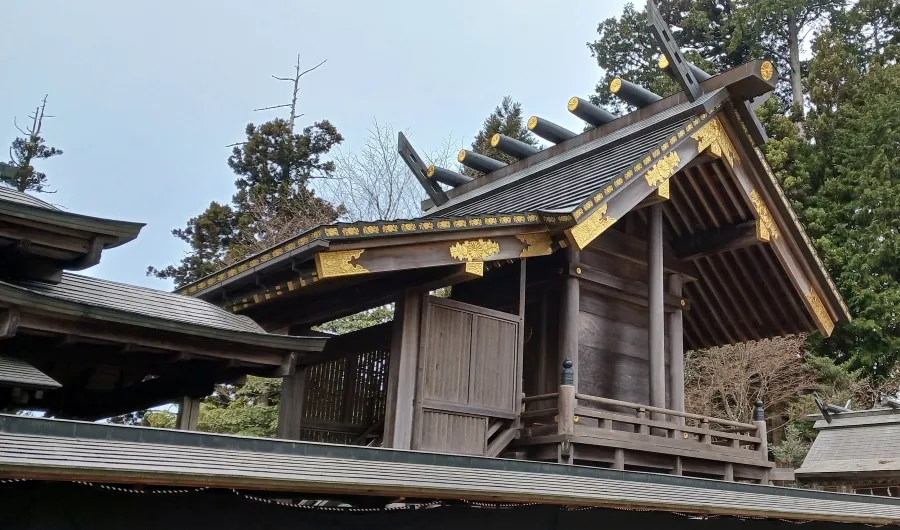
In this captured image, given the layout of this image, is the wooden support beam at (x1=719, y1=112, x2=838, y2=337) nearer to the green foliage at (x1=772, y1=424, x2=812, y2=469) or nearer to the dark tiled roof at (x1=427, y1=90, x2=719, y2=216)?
the dark tiled roof at (x1=427, y1=90, x2=719, y2=216)

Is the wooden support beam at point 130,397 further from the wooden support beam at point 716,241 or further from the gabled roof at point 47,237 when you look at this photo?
the wooden support beam at point 716,241

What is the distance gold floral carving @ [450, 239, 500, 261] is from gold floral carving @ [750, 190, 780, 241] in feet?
14.0

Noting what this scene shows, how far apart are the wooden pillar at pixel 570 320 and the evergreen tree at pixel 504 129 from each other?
18.5 metres

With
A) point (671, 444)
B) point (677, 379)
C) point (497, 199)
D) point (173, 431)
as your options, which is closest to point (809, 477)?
point (677, 379)

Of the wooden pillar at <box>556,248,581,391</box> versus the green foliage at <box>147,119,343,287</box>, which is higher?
the green foliage at <box>147,119,343,287</box>

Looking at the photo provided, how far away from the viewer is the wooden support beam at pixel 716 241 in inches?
417

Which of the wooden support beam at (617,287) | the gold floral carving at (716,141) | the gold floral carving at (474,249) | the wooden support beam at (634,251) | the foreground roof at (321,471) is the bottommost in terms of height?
the foreground roof at (321,471)

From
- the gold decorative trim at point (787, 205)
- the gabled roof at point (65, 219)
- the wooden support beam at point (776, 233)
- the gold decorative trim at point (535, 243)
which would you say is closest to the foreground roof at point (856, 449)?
the wooden support beam at point (776, 233)

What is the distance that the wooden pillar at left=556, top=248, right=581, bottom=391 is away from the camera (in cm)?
876

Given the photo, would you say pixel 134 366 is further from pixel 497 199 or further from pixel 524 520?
pixel 497 199

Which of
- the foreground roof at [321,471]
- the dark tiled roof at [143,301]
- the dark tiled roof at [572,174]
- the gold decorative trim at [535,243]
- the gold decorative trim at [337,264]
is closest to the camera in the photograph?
the foreground roof at [321,471]

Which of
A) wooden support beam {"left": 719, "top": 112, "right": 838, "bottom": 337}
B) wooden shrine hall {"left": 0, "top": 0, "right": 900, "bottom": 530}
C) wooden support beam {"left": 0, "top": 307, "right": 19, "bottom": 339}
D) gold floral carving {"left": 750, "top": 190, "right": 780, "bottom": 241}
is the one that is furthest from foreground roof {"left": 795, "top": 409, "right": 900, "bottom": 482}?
wooden support beam {"left": 0, "top": 307, "right": 19, "bottom": 339}

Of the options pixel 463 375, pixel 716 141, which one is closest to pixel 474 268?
pixel 463 375

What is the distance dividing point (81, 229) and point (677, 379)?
7.63 meters
